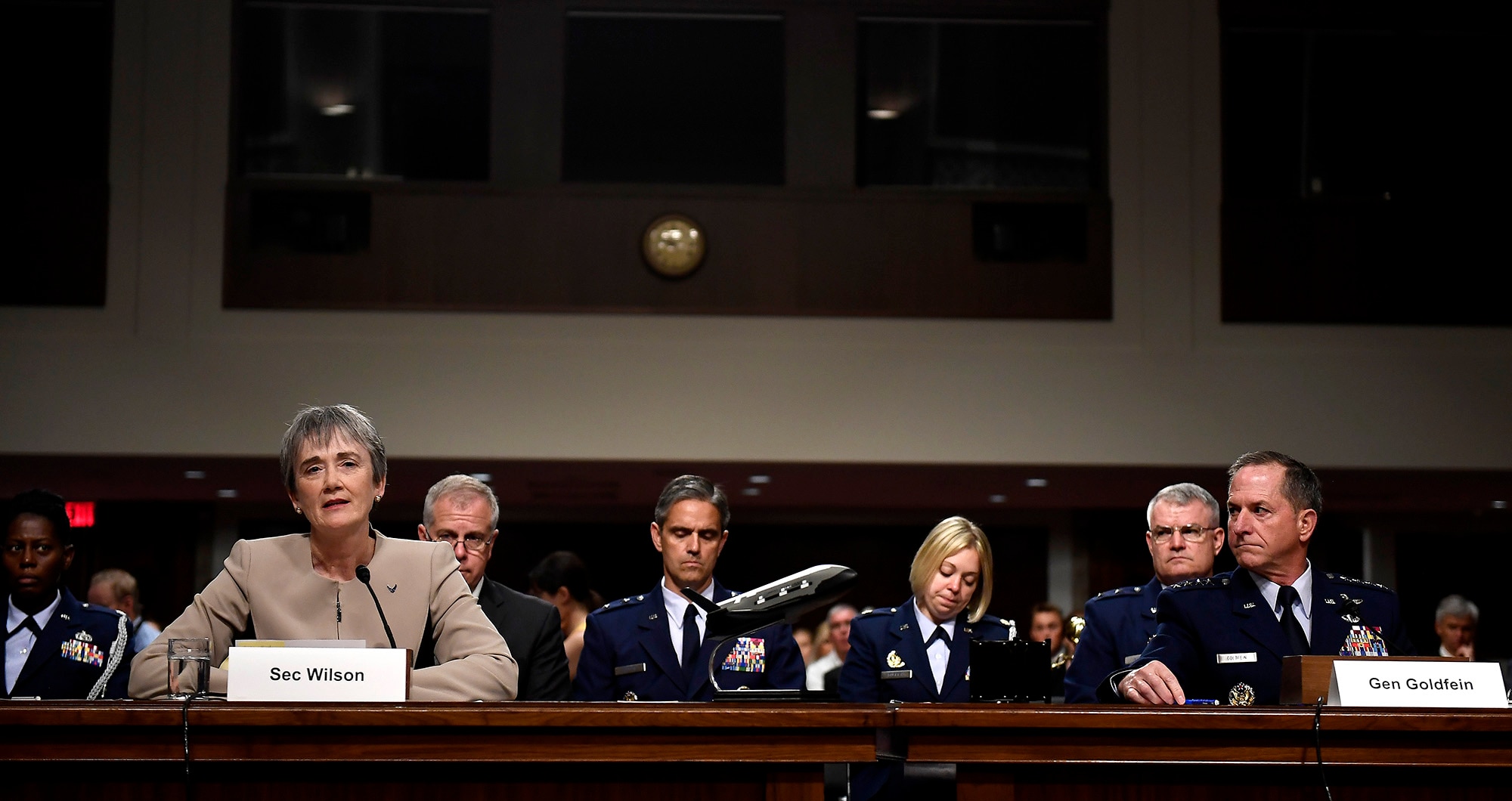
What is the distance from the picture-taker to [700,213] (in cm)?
744

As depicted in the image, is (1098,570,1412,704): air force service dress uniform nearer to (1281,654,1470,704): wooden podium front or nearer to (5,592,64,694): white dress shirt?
(1281,654,1470,704): wooden podium front

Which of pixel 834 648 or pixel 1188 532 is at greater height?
pixel 1188 532

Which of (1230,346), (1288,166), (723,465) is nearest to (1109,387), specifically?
(1230,346)

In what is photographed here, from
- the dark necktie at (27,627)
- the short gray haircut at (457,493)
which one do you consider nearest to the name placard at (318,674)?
the short gray haircut at (457,493)

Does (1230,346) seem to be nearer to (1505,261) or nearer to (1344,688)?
(1505,261)

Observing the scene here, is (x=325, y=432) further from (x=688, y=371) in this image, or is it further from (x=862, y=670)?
(x=688, y=371)

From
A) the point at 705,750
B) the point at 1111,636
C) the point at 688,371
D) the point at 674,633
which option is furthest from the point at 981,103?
the point at 705,750

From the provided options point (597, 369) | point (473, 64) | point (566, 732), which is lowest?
point (566, 732)

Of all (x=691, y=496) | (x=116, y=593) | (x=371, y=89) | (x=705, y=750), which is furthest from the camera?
(x=371, y=89)

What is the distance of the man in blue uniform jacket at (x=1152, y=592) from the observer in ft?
11.6

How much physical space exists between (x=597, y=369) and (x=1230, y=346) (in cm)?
344

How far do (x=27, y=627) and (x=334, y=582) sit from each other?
188 centimetres

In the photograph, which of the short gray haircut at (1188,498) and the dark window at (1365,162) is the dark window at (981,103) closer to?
the dark window at (1365,162)

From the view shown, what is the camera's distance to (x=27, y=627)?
3.67 meters
